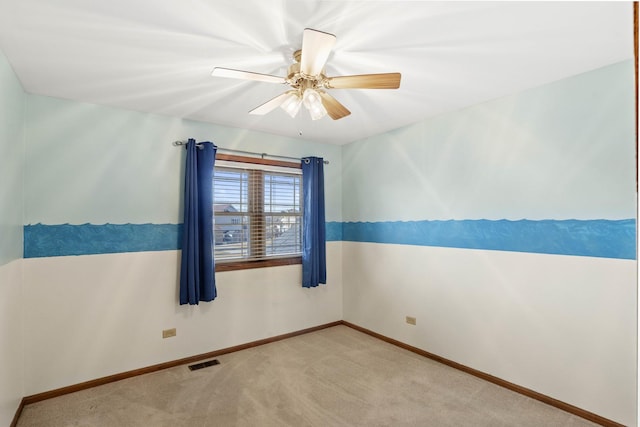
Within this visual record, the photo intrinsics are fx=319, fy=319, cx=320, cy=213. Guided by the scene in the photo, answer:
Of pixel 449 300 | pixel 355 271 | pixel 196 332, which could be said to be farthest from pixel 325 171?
pixel 196 332

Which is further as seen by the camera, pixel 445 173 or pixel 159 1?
pixel 445 173

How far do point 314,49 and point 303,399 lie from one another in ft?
8.27

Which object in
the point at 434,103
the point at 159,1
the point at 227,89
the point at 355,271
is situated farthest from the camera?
the point at 355,271

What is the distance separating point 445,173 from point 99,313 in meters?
3.50

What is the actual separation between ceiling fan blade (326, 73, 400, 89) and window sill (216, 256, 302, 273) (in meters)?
2.34

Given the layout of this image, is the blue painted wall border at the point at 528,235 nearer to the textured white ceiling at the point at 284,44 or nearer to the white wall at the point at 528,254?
the white wall at the point at 528,254

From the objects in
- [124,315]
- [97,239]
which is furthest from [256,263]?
[97,239]

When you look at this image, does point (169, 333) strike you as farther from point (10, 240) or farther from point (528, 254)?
point (528, 254)

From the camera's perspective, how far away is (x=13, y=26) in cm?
176

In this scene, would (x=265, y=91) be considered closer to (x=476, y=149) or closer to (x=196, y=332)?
(x=476, y=149)

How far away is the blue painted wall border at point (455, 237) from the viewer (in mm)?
2240

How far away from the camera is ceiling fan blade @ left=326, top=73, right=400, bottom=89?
1838 mm

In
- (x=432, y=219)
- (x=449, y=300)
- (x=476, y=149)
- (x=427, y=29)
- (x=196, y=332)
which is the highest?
(x=427, y=29)

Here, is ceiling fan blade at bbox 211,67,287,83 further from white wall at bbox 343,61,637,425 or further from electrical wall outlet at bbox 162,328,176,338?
electrical wall outlet at bbox 162,328,176,338
